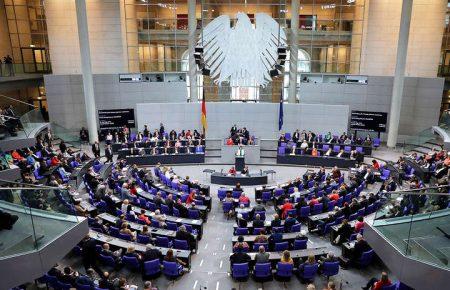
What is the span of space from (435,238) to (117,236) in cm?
864

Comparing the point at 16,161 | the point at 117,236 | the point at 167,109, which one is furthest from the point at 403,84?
the point at 16,161

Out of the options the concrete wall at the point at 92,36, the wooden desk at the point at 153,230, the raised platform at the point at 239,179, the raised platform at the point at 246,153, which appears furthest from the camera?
the concrete wall at the point at 92,36

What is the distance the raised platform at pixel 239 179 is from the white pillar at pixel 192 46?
10253mm

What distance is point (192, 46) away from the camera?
1015 inches

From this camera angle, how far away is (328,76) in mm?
27125

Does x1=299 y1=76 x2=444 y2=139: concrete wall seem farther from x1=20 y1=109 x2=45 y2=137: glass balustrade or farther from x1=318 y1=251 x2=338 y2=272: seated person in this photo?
x1=318 y1=251 x2=338 y2=272: seated person

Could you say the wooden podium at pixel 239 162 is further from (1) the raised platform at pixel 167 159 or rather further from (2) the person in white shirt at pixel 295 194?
(2) the person in white shirt at pixel 295 194

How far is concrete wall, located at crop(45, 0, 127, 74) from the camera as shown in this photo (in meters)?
26.5

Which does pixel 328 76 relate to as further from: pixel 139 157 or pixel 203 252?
pixel 203 252

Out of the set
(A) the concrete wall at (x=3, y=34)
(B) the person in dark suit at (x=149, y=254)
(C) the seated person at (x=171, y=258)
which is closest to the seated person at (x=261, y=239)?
(C) the seated person at (x=171, y=258)

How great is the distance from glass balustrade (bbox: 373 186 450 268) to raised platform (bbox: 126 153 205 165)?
582 inches

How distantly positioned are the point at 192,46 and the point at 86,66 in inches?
295

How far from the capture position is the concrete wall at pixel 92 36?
1045 inches

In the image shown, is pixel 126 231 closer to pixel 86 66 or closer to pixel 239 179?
pixel 239 179
